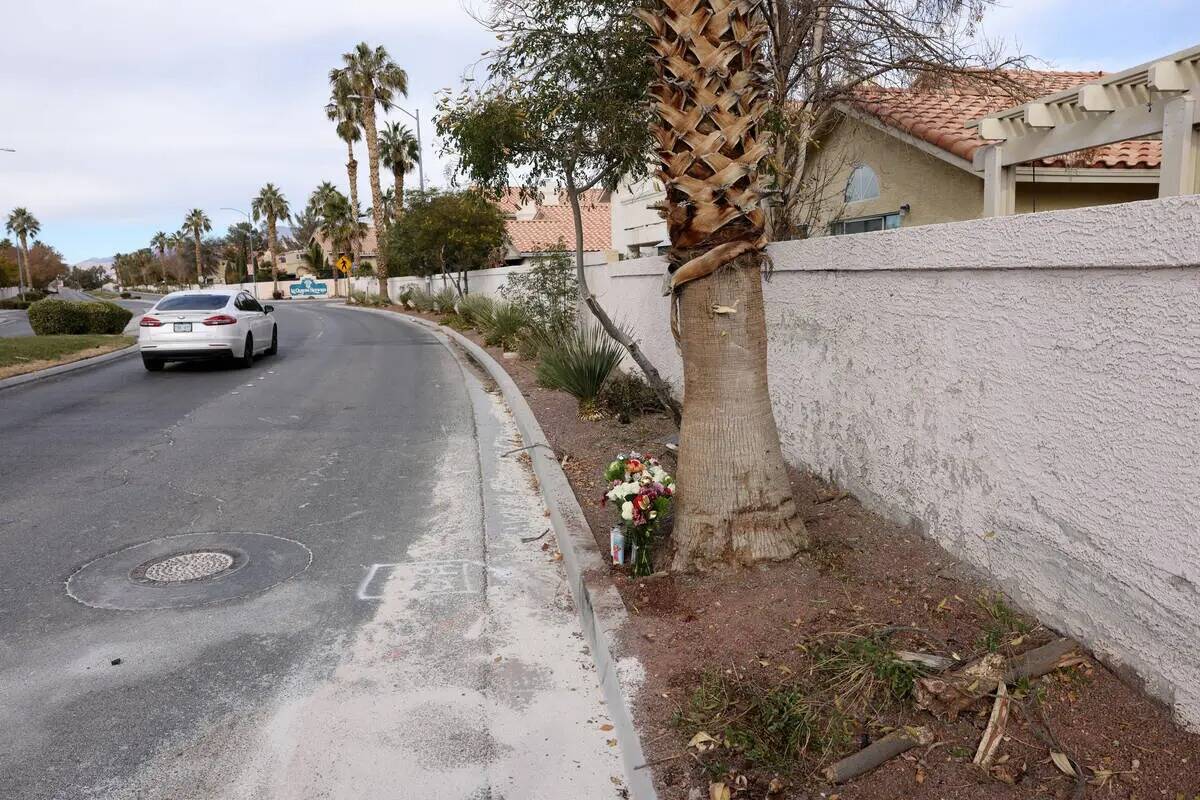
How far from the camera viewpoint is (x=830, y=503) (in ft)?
19.1

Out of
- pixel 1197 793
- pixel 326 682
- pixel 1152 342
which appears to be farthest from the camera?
pixel 326 682

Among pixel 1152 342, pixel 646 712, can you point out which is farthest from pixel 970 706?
pixel 1152 342

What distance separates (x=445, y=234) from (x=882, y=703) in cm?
3122

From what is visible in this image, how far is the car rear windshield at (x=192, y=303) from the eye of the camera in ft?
53.1

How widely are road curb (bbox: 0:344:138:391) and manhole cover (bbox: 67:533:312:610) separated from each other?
10005 mm

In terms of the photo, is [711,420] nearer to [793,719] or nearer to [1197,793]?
[793,719]

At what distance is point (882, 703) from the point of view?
11.1 feet

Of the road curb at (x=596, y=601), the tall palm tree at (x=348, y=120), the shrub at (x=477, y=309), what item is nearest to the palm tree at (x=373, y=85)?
the tall palm tree at (x=348, y=120)

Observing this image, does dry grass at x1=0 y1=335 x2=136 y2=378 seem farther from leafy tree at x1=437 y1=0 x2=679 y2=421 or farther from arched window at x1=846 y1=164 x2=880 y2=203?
arched window at x1=846 y1=164 x2=880 y2=203

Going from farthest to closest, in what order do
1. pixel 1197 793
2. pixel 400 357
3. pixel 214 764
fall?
pixel 400 357 < pixel 214 764 < pixel 1197 793

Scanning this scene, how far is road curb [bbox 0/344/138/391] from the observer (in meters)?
14.5

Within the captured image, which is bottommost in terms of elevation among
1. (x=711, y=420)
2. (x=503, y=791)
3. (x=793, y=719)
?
(x=503, y=791)

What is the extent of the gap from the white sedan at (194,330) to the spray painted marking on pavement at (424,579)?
1167 cm

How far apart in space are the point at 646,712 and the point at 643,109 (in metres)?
7.25
